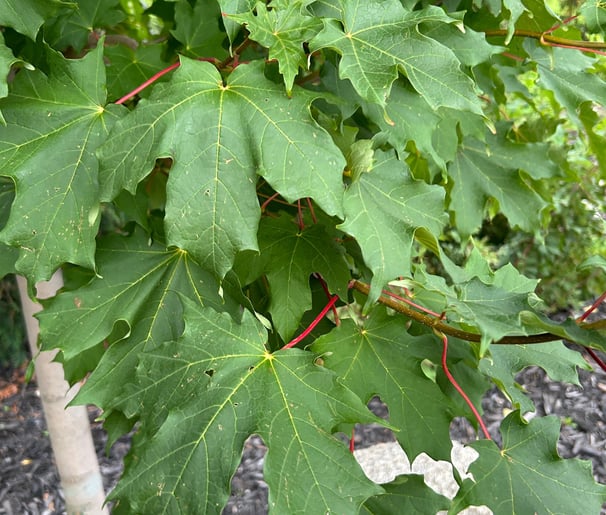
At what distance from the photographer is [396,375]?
1.10 m

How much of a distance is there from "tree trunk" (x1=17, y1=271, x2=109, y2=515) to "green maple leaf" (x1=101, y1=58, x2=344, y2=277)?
0.68 meters

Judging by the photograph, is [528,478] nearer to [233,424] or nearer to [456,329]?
[456,329]

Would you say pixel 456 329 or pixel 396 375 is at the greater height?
pixel 456 329

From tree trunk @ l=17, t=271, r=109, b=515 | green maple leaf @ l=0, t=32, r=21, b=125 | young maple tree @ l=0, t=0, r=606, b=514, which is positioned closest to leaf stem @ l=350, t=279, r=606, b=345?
young maple tree @ l=0, t=0, r=606, b=514

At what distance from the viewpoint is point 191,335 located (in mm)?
935

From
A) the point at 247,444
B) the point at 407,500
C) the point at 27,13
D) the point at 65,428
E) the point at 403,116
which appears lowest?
the point at 247,444

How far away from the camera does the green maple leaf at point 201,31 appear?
124 centimetres

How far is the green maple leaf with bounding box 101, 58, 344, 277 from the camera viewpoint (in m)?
0.88

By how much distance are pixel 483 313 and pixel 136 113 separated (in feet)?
1.75

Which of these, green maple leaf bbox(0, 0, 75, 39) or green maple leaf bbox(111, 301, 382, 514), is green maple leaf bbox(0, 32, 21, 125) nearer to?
green maple leaf bbox(0, 0, 75, 39)

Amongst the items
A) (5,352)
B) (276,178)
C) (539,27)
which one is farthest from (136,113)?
(5,352)

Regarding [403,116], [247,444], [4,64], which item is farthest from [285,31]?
[247,444]

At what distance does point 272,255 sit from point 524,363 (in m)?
0.45

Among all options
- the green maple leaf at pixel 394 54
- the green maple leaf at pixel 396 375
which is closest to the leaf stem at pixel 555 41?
the green maple leaf at pixel 394 54
